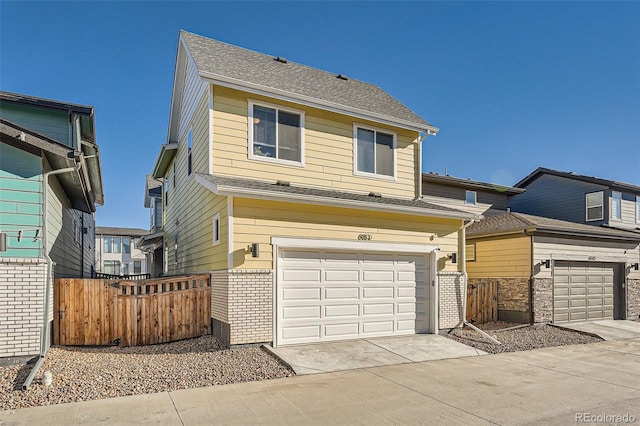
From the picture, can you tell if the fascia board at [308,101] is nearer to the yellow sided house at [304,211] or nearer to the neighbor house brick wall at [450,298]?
the yellow sided house at [304,211]

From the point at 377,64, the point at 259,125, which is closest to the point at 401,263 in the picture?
the point at 259,125

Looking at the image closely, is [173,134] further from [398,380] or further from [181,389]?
[398,380]

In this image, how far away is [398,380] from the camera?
6973 millimetres

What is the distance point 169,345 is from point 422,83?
506 inches

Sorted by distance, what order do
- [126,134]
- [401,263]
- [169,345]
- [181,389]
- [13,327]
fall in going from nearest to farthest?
1. [181,389]
2. [13,327]
3. [169,345]
4. [401,263]
5. [126,134]

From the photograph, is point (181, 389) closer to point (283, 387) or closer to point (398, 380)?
point (283, 387)

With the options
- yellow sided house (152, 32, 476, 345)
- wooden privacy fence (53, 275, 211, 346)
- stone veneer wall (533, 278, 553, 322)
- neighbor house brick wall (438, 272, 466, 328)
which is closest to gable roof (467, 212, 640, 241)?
stone veneer wall (533, 278, 553, 322)

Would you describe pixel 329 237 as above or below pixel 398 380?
above

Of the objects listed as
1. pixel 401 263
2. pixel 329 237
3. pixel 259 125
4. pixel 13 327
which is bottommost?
pixel 13 327

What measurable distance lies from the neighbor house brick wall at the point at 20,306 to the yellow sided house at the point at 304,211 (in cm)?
332

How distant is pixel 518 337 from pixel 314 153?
7735mm

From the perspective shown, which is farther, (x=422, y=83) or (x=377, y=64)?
(x=422, y=83)

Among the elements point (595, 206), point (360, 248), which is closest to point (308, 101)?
point (360, 248)

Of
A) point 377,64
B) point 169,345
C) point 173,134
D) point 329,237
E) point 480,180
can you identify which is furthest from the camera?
point 480,180
